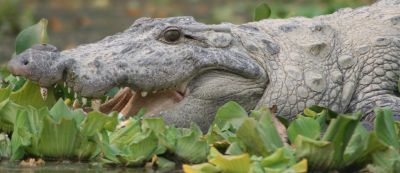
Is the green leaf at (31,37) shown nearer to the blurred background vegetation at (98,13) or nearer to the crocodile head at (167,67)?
the crocodile head at (167,67)

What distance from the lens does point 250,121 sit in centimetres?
489

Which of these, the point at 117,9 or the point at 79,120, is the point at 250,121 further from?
the point at 117,9

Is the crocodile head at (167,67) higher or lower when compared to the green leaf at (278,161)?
higher

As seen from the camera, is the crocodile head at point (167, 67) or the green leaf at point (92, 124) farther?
the crocodile head at point (167, 67)

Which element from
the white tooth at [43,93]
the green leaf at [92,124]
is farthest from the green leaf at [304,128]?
the white tooth at [43,93]

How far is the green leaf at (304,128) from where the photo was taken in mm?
5148

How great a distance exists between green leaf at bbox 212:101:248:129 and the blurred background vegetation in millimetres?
5506

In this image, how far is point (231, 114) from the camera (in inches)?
217

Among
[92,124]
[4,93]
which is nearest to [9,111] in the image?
[4,93]

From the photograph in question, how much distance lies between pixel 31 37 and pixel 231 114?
167 centimetres

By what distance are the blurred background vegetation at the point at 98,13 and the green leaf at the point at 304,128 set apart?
586 centimetres

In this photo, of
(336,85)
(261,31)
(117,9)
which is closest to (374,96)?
(336,85)

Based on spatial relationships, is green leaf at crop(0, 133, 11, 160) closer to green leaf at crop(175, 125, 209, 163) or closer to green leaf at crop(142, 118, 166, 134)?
green leaf at crop(142, 118, 166, 134)

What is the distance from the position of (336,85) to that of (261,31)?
0.47 m
